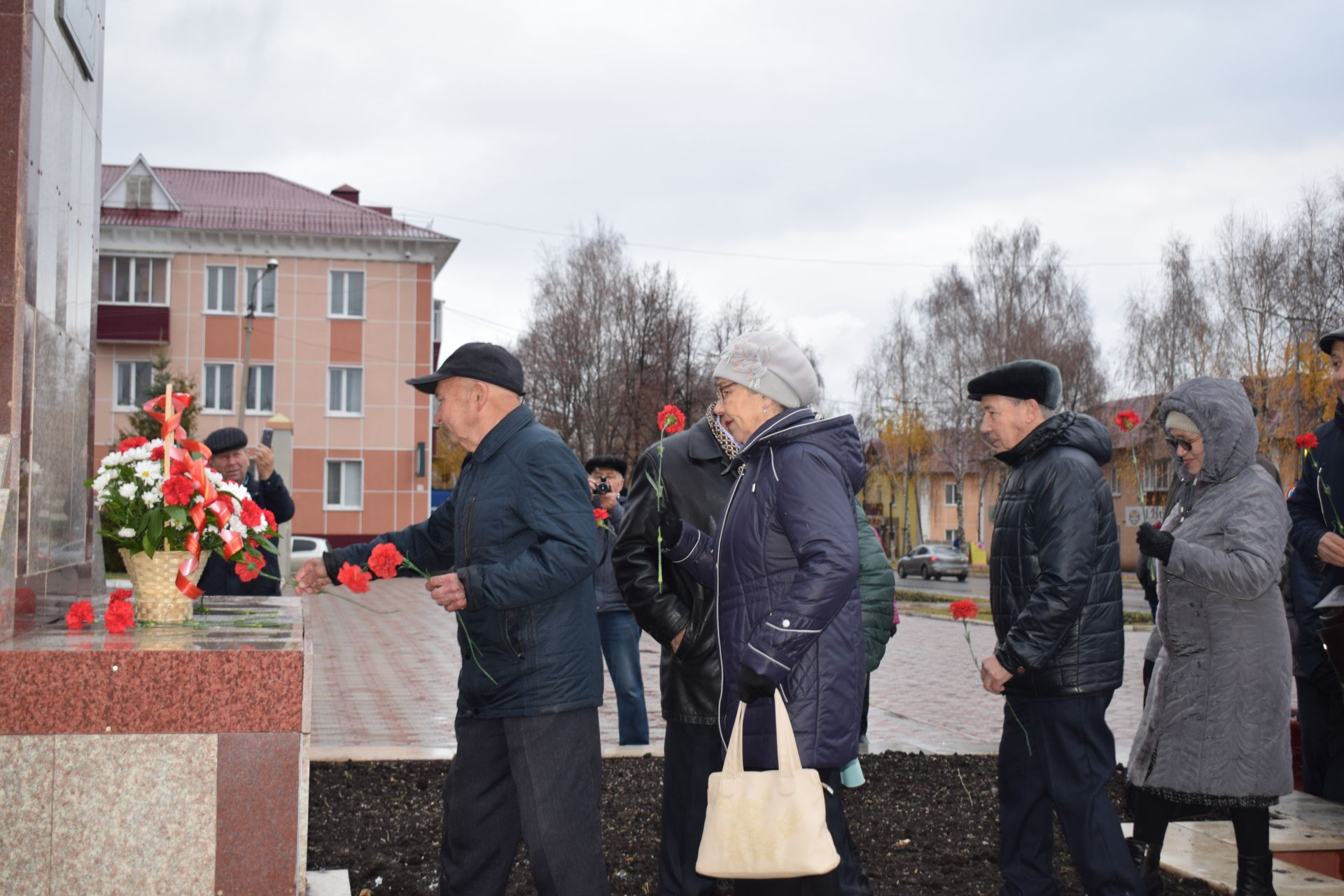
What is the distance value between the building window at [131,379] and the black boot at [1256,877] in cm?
3725

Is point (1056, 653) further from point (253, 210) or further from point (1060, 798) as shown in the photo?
point (253, 210)

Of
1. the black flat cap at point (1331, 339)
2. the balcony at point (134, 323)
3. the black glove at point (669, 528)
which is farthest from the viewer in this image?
the balcony at point (134, 323)

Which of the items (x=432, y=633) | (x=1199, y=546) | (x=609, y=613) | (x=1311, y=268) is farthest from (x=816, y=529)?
(x=1311, y=268)

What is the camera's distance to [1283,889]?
4879mm

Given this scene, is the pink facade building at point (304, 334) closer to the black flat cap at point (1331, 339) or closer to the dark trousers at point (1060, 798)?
the black flat cap at point (1331, 339)

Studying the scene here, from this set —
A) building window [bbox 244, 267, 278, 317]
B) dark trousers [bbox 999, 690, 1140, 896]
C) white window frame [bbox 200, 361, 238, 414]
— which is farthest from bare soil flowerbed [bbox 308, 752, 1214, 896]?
white window frame [bbox 200, 361, 238, 414]

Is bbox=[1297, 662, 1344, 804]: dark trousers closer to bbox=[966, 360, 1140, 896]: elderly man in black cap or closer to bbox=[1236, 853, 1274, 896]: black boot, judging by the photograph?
bbox=[1236, 853, 1274, 896]: black boot

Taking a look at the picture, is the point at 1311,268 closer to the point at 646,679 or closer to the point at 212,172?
the point at 646,679

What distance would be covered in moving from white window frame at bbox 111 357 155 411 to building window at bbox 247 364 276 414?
9.32 feet

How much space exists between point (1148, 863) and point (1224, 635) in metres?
1.02

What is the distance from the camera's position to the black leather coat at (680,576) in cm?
434

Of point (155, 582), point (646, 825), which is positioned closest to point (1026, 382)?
point (646, 825)

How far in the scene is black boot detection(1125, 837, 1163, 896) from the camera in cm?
489

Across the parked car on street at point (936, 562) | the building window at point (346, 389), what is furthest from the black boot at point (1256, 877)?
the parked car on street at point (936, 562)
